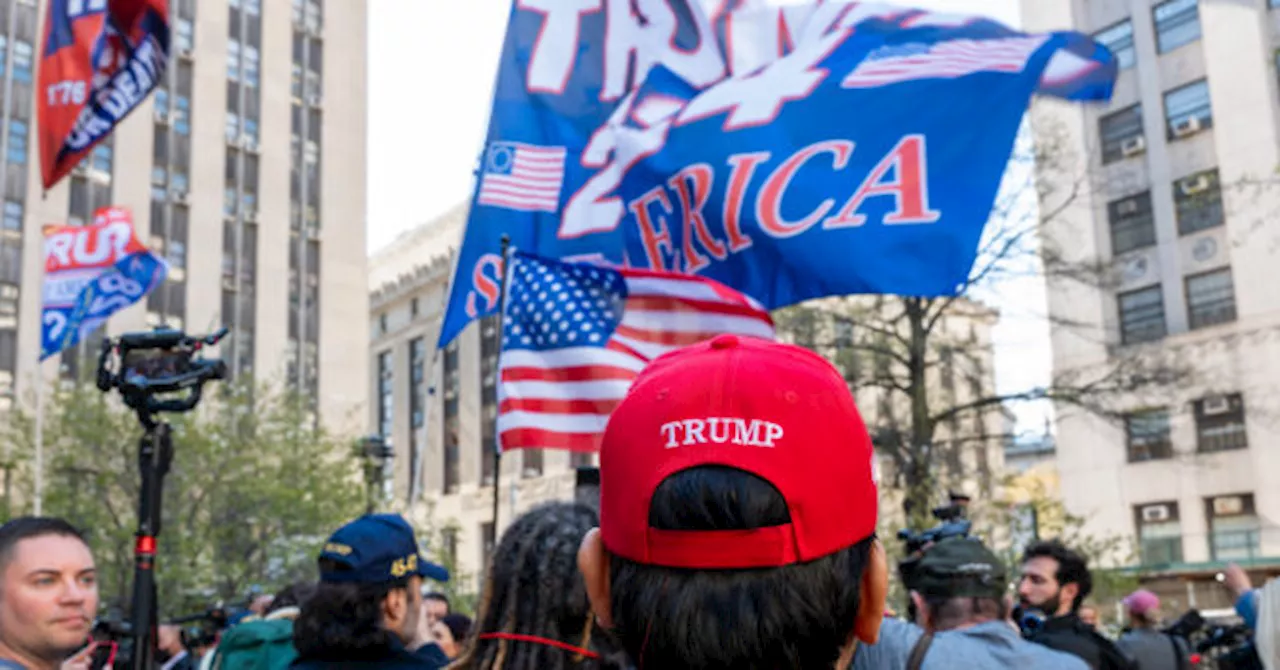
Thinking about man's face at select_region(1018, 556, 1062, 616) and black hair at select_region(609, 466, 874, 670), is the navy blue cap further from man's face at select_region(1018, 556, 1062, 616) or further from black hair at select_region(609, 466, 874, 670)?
man's face at select_region(1018, 556, 1062, 616)

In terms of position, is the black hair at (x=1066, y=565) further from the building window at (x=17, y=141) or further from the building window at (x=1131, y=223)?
the building window at (x=17, y=141)

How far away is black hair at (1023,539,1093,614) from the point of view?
20.0 ft

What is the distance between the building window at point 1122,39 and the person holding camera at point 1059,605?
39.1m

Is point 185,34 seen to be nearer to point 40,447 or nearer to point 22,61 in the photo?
point 22,61

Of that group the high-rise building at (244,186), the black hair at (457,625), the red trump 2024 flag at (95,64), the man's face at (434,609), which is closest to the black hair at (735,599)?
the man's face at (434,609)

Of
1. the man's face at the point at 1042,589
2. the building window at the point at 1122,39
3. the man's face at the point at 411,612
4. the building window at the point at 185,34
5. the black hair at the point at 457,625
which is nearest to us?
the man's face at the point at 411,612

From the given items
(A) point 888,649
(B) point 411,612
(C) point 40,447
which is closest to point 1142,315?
(C) point 40,447

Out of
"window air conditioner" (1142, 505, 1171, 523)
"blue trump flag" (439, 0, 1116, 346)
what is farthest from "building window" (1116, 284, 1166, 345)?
"blue trump flag" (439, 0, 1116, 346)

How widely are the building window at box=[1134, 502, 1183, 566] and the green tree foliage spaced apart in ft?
79.9

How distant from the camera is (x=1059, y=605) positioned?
6.11 m

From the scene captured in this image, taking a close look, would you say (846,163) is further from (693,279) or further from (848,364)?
(848,364)

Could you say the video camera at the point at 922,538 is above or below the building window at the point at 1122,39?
below

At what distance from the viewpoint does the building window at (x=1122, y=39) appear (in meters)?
41.5

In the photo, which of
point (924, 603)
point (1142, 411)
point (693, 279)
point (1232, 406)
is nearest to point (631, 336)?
point (693, 279)
